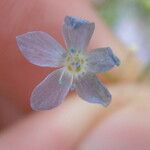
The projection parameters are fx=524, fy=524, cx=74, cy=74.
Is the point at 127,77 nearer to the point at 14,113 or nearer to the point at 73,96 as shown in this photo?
the point at 73,96

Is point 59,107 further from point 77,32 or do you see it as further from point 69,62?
point 77,32

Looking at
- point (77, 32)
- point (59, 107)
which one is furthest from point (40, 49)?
point (59, 107)

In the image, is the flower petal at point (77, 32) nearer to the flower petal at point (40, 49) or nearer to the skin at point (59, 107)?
the flower petal at point (40, 49)

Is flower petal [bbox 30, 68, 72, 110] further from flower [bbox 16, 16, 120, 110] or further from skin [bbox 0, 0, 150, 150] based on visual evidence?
skin [bbox 0, 0, 150, 150]

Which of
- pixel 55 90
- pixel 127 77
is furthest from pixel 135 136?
pixel 127 77

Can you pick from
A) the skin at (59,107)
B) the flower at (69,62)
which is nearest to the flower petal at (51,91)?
the flower at (69,62)

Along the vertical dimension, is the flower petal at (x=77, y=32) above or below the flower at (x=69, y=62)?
above
